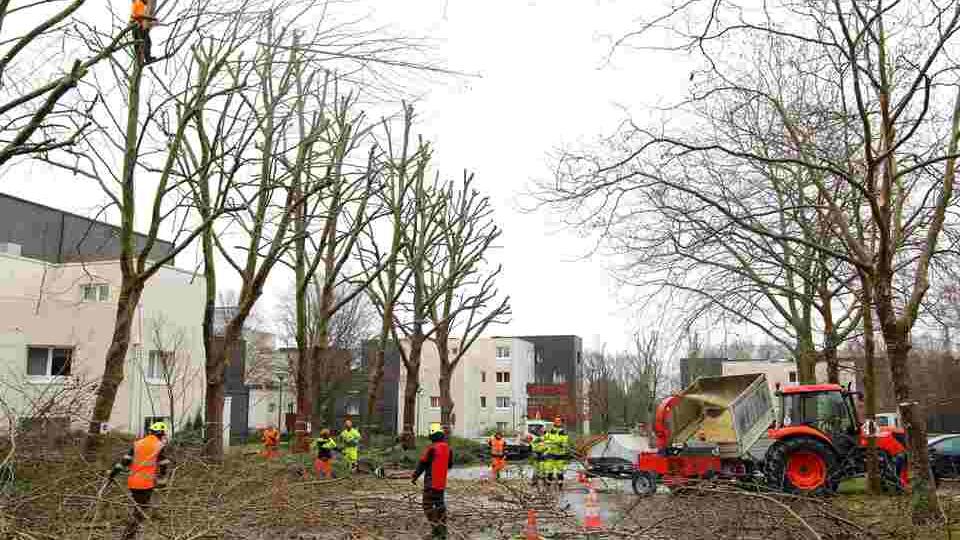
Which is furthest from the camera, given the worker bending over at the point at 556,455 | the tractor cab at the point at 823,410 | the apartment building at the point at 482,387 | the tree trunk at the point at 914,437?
the apartment building at the point at 482,387

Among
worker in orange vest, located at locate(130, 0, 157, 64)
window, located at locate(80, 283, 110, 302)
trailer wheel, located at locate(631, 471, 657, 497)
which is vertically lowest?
trailer wheel, located at locate(631, 471, 657, 497)

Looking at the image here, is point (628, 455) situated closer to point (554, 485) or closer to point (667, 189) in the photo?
point (554, 485)

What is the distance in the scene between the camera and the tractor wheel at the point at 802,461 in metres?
16.1

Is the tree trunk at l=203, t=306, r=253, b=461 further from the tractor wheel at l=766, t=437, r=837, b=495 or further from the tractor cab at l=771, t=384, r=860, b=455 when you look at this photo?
the tractor cab at l=771, t=384, r=860, b=455

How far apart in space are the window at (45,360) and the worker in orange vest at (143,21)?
67.6 ft

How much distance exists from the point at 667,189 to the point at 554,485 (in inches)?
305

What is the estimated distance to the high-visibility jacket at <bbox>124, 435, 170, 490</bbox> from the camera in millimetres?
10242

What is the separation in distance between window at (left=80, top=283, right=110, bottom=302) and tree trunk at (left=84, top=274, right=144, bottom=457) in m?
15.2

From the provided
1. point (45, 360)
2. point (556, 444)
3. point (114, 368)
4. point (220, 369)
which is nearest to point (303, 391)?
point (220, 369)

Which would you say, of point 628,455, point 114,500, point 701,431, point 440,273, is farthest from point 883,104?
point 440,273

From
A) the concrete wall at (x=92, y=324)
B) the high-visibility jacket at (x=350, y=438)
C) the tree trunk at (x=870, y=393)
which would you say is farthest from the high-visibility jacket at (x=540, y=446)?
the concrete wall at (x=92, y=324)

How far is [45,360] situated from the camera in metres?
27.2

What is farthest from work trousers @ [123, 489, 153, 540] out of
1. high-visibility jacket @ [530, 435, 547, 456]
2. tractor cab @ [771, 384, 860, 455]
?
tractor cab @ [771, 384, 860, 455]

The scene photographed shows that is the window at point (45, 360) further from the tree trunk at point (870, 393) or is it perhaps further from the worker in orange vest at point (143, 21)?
the tree trunk at point (870, 393)
